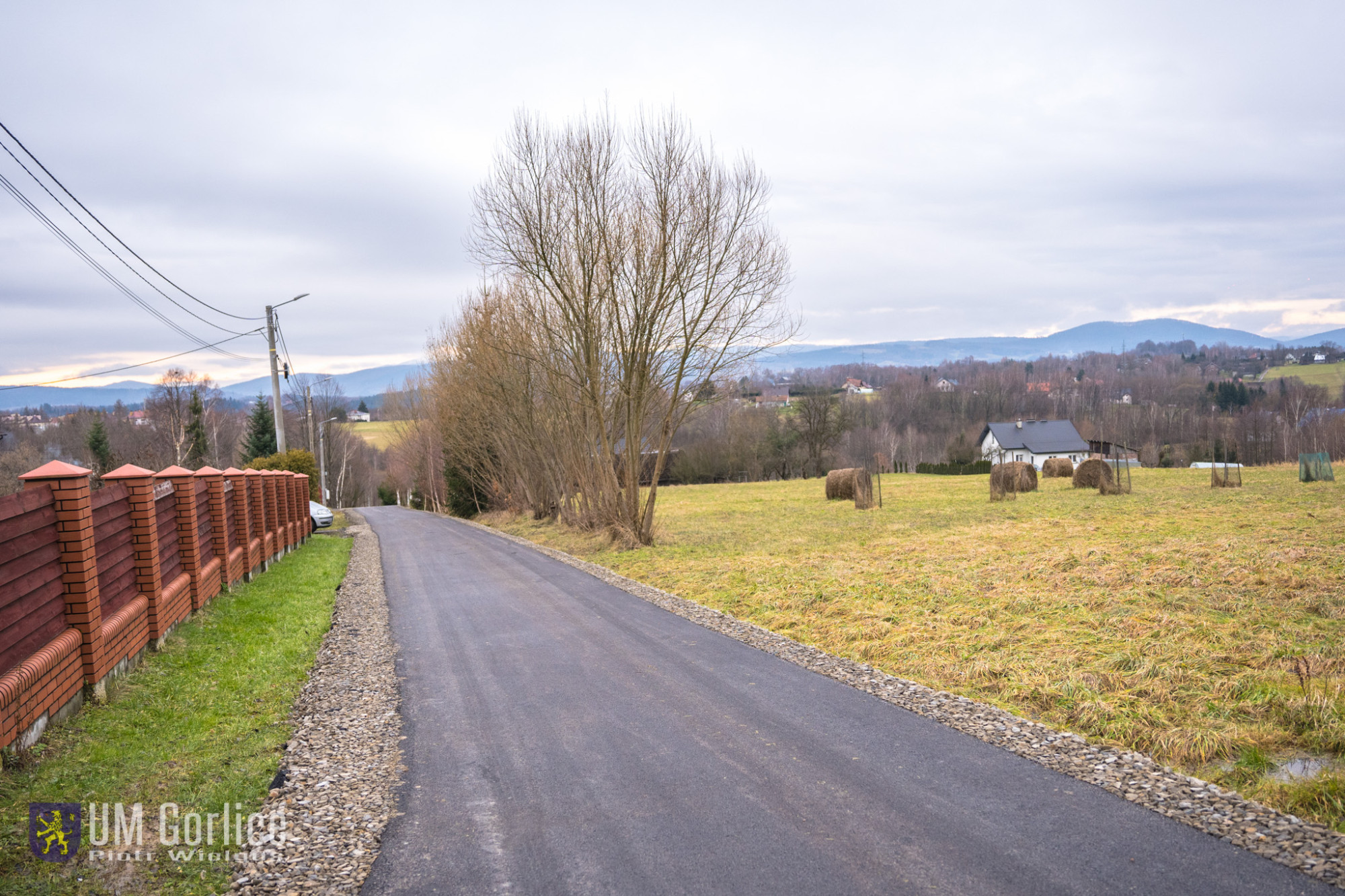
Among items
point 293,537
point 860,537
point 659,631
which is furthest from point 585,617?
point 293,537

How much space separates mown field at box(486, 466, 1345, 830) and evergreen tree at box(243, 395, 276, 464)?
37.1 metres

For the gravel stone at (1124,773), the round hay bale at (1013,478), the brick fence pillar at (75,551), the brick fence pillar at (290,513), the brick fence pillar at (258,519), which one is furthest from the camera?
the round hay bale at (1013,478)

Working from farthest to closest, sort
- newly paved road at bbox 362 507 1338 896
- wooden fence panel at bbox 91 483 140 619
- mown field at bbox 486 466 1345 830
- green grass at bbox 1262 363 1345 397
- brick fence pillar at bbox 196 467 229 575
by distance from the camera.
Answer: green grass at bbox 1262 363 1345 397, brick fence pillar at bbox 196 467 229 575, wooden fence panel at bbox 91 483 140 619, mown field at bbox 486 466 1345 830, newly paved road at bbox 362 507 1338 896

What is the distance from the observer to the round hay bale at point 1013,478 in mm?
26172

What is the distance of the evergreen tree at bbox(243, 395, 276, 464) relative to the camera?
48406 mm

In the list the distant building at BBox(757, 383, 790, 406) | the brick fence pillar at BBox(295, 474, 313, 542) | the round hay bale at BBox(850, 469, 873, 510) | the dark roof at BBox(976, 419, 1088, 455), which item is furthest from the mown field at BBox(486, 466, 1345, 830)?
the dark roof at BBox(976, 419, 1088, 455)

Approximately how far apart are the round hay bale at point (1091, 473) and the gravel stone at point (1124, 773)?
21.8 meters

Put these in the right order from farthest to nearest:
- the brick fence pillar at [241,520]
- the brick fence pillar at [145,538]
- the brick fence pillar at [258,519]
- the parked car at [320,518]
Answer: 1. the parked car at [320,518]
2. the brick fence pillar at [258,519]
3. the brick fence pillar at [241,520]
4. the brick fence pillar at [145,538]

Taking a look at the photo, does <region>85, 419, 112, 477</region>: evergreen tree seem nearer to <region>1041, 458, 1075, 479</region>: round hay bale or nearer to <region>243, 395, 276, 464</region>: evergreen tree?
<region>243, 395, 276, 464</region>: evergreen tree

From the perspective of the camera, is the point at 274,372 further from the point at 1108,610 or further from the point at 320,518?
the point at 1108,610

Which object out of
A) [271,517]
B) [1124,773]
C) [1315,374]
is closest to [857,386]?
[1315,374]

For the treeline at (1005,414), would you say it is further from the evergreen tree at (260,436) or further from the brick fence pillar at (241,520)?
the evergreen tree at (260,436)

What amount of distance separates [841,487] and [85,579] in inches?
1071

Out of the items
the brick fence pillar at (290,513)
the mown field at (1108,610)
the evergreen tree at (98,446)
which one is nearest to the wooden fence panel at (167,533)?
the mown field at (1108,610)
